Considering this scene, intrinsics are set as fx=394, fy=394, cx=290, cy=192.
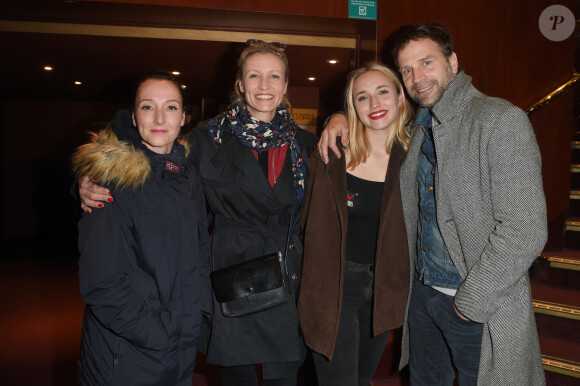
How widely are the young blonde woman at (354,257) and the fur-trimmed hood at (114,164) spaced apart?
795 mm

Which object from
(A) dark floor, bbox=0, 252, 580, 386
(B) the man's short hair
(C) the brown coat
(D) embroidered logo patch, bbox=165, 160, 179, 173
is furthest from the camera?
(A) dark floor, bbox=0, 252, 580, 386

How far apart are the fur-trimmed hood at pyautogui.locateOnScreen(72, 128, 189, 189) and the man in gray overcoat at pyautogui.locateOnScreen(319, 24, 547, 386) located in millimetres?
852

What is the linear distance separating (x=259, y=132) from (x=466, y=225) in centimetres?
97

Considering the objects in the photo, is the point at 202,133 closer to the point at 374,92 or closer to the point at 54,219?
the point at 374,92

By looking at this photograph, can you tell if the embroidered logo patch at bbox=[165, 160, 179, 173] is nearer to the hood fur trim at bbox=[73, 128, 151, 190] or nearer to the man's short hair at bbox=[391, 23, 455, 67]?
the hood fur trim at bbox=[73, 128, 151, 190]

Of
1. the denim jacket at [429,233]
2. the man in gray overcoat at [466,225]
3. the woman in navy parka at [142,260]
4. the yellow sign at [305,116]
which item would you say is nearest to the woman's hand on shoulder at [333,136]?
the man in gray overcoat at [466,225]

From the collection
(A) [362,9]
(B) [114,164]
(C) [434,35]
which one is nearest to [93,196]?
(B) [114,164]

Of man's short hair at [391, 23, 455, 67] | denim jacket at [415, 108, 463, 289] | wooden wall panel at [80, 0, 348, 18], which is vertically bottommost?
denim jacket at [415, 108, 463, 289]

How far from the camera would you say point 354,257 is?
Answer: 182 cm

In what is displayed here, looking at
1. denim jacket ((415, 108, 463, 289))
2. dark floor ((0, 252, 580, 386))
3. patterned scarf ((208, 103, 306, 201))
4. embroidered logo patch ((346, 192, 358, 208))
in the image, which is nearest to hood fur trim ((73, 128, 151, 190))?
patterned scarf ((208, 103, 306, 201))

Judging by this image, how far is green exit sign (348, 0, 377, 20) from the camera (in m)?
2.91

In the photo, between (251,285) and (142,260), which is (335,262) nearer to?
(251,285)

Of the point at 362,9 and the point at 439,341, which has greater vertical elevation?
the point at 362,9

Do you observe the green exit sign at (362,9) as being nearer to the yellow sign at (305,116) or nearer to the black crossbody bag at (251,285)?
the black crossbody bag at (251,285)
